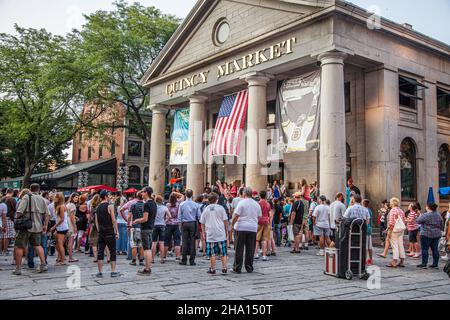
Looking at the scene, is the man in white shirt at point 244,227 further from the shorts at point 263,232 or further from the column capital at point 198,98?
the column capital at point 198,98

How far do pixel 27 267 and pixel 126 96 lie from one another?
71.5 ft

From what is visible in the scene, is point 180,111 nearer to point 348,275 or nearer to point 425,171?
point 425,171

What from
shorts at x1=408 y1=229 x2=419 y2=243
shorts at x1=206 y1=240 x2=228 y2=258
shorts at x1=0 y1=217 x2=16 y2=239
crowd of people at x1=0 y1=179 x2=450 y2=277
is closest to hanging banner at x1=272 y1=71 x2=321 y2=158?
crowd of people at x1=0 y1=179 x2=450 y2=277

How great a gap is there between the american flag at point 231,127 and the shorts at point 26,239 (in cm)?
1112

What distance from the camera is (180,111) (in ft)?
81.2

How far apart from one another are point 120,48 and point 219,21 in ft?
33.1

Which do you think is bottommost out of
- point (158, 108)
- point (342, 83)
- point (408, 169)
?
point (408, 169)

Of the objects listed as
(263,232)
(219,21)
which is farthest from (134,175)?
(263,232)

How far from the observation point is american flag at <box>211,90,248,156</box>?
19606 millimetres

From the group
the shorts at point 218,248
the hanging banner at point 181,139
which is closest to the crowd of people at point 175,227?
the shorts at point 218,248

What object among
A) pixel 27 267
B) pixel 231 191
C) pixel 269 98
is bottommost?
pixel 27 267

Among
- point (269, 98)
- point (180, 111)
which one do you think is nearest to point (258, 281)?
point (269, 98)

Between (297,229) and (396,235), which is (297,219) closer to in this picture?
(297,229)

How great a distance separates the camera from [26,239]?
9.60m
